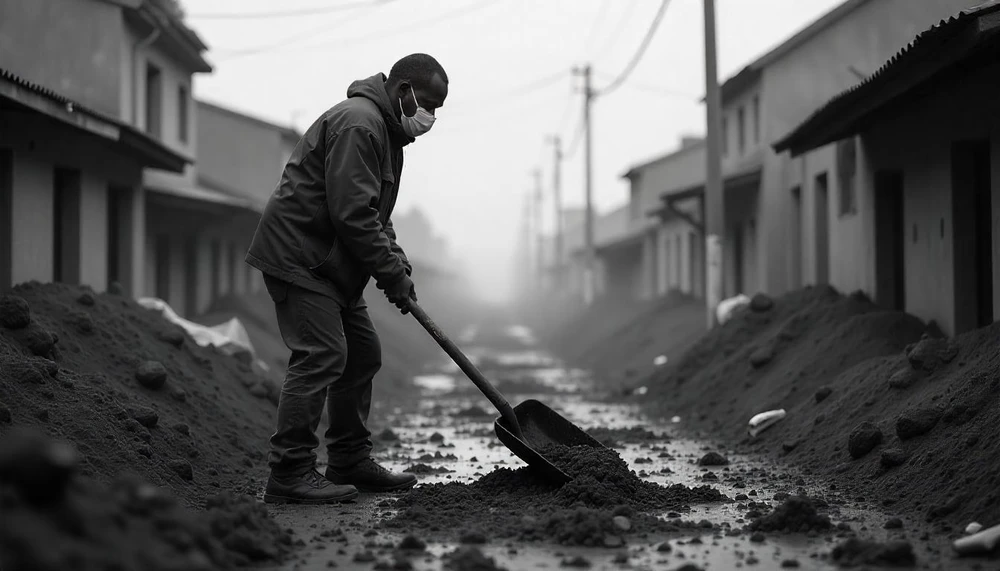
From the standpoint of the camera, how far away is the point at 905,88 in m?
8.62

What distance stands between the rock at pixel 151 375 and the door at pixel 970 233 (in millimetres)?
6840

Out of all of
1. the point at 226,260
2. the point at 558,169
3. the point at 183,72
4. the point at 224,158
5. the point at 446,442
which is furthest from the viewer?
the point at 558,169

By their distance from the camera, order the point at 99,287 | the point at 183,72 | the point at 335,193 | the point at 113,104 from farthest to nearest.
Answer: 1. the point at 183,72
2. the point at 113,104
3. the point at 99,287
4. the point at 335,193

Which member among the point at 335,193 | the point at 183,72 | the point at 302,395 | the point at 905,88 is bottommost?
Result: the point at 302,395

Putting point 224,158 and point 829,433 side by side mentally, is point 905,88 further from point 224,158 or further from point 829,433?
point 224,158

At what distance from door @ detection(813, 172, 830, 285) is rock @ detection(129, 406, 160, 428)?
12.6 metres

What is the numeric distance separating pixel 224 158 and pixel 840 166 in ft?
60.8

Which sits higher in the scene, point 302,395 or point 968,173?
point 968,173

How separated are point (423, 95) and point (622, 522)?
2708 millimetres

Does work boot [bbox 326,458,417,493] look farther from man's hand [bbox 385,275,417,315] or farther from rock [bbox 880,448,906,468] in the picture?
rock [bbox 880,448,906,468]

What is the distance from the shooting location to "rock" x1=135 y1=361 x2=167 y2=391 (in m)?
8.45

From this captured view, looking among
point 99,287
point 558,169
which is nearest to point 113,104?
point 99,287

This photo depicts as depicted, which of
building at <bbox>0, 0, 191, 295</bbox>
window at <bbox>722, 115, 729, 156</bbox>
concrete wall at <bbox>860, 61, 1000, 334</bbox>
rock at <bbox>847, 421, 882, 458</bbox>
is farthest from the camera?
window at <bbox>722, 115, 729, 156</bbox>

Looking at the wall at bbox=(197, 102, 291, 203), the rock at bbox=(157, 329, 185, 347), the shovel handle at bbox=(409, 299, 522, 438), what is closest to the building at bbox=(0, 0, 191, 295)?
the rock at bbox=(157, 329, 185, 347)
